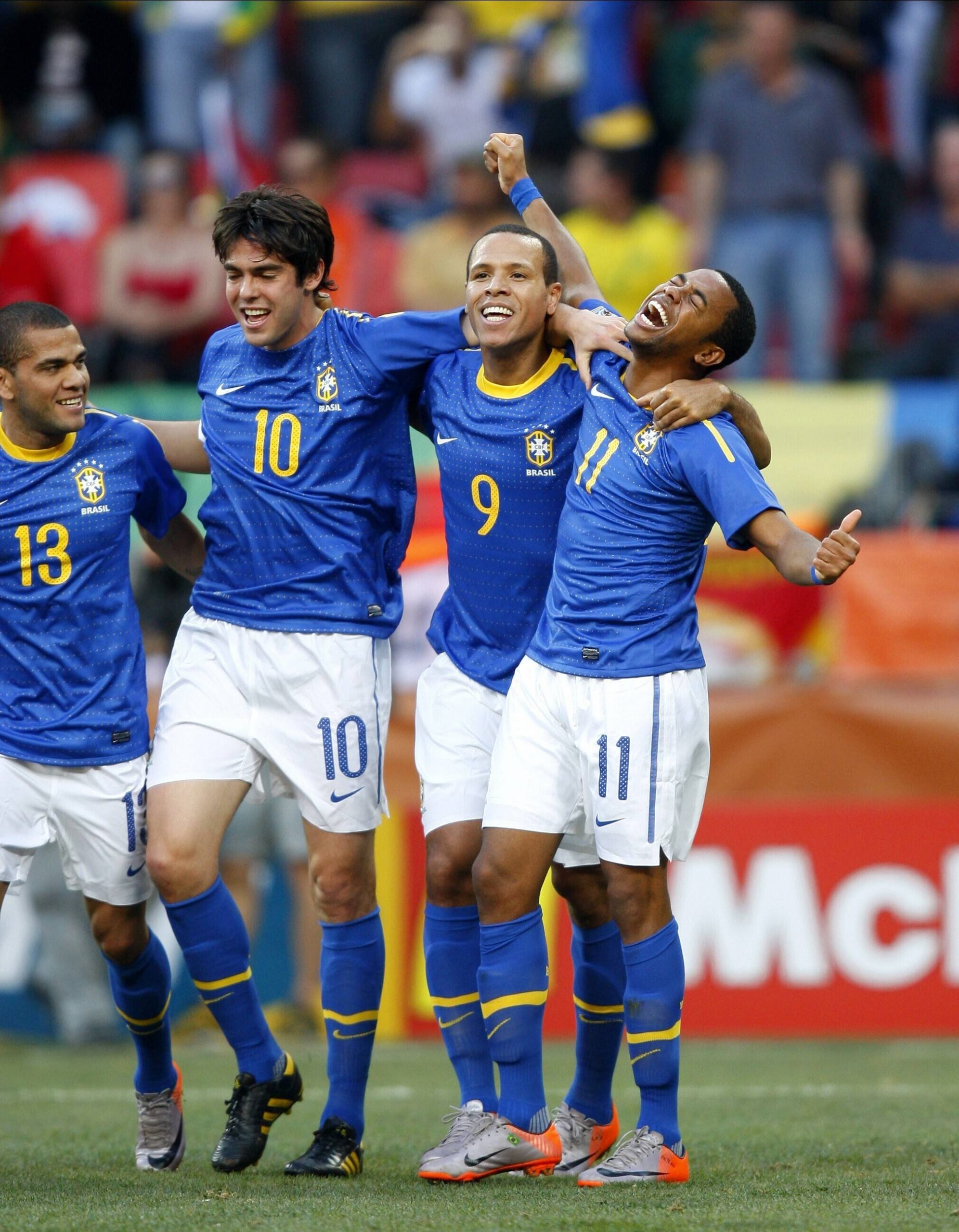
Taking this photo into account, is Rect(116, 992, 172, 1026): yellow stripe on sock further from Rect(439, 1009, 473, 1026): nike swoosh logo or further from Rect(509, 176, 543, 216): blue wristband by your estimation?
Rect(509, 176, 543, 216): blue wristband

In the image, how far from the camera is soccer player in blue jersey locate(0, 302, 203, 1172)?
4.79 meters

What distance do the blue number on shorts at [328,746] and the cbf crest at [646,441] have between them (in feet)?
3.72

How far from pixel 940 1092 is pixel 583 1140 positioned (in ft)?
6.71

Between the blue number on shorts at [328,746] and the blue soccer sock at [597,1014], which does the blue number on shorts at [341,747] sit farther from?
the blue soccer sock at [597,1014]

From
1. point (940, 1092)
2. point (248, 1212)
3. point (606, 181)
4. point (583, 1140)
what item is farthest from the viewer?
point (606, 181)

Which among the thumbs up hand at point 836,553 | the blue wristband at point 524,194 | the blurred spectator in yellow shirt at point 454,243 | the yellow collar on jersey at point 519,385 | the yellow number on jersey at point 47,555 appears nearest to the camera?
the thumbs up hand at point 836,553

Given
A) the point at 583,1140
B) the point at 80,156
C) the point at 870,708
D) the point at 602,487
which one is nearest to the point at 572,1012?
the point at 870,708

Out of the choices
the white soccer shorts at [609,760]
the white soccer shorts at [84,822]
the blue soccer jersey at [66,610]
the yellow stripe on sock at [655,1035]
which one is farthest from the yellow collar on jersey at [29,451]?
the yellow stripe on sock at [655,1035]

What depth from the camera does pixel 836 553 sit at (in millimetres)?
4094

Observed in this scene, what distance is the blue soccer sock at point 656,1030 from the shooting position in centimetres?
451

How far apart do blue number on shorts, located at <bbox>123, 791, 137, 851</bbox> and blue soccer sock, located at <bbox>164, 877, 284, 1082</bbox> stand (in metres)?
0.20

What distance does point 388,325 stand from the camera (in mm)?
4984

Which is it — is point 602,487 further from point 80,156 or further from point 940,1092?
point 80,156

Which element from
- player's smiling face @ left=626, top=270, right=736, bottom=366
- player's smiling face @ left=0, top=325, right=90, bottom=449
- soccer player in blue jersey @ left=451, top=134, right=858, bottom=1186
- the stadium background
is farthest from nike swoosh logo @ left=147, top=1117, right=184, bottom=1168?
the stadium background
